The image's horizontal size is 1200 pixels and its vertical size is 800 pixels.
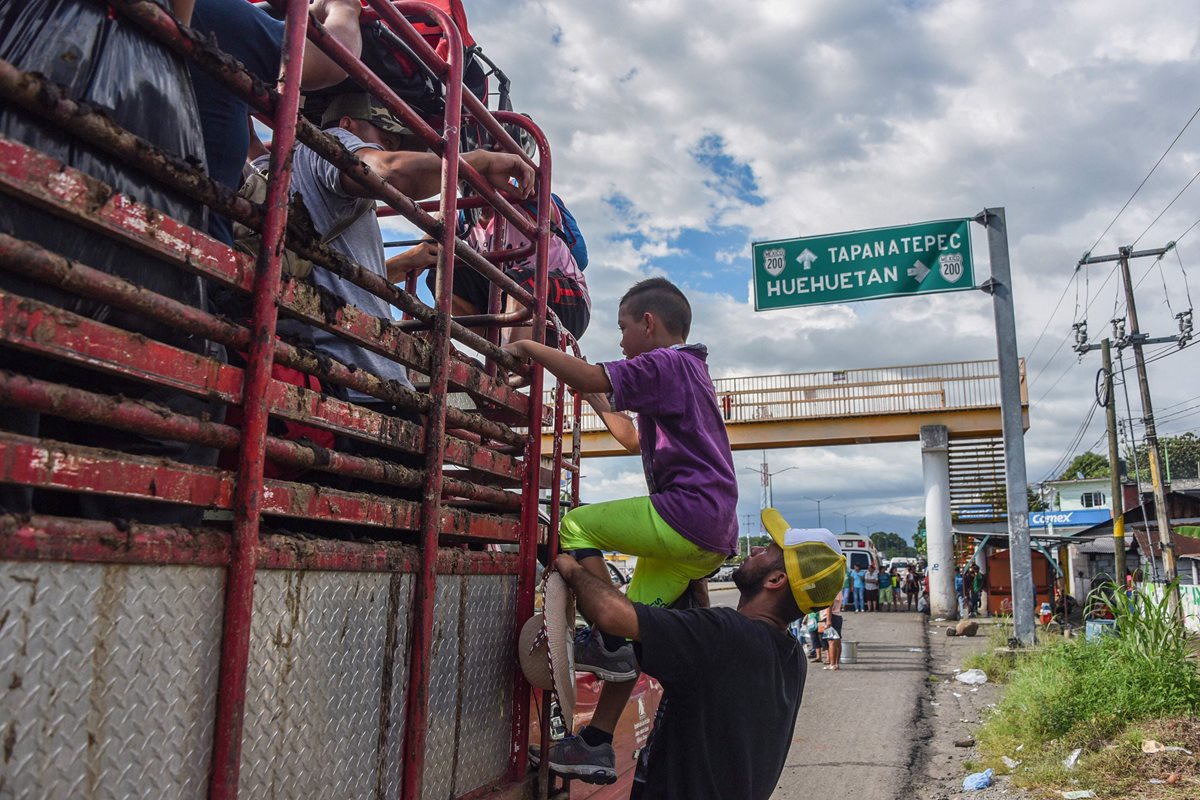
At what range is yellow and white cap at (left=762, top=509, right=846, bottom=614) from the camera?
2.86 metres

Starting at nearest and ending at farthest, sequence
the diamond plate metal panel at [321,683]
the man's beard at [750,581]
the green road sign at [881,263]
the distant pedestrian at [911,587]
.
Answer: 1. the diamond plate metal panel at [321,683]
2. the man's beard at [750,581]
3. the green road sign at [881,263]
4. the distant pedestrian at [911,587]

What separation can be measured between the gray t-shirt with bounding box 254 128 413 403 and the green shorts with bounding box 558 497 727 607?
840 mm

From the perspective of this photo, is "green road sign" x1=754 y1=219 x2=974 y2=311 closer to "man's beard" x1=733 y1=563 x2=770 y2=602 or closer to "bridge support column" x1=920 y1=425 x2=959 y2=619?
"man's beard" x1=733 y1=563 x2=770 y2=602

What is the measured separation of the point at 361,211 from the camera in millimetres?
2400

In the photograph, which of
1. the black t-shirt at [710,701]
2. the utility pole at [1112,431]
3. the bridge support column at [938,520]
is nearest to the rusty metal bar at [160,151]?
the black t-shirt at [710,701]

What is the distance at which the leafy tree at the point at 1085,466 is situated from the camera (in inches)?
2756

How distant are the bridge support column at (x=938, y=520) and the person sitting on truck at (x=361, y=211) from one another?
72.7 feet

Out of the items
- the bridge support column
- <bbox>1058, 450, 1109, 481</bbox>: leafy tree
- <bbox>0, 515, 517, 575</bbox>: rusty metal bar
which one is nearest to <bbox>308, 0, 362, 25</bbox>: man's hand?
<bbox>0, 515, 517, 575</bbox>: rusty metal bar

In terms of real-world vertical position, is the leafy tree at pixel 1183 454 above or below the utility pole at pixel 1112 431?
above

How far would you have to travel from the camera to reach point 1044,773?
21.5ft

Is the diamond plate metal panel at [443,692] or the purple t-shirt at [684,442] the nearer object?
the diamond plate metal panel at [443,692]

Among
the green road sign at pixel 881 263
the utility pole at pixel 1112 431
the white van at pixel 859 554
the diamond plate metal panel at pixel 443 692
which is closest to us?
the diamond plate metal panel at pixel 443 692

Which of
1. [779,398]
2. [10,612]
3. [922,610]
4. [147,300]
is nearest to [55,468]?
[10,612]

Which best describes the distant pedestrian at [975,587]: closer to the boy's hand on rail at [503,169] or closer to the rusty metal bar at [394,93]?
the boy's hand on rail at [503,169]
